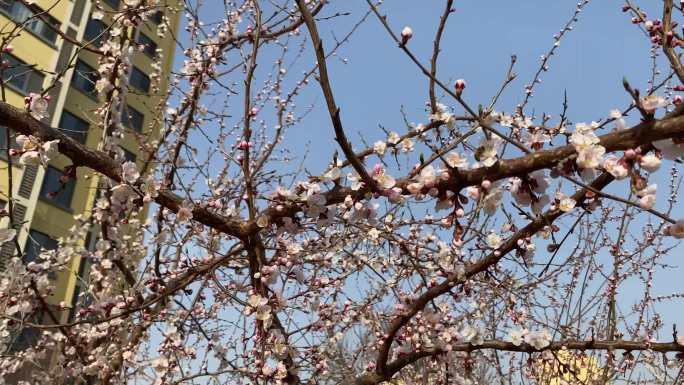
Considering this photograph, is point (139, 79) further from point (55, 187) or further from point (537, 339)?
point (537, 339)

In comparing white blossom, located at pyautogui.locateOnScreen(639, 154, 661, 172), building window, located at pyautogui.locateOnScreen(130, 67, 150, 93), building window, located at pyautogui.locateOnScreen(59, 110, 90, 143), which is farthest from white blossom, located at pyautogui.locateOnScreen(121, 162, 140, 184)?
building window, located at pyautogui.locateOnScreen(130, 67, 150, 93)

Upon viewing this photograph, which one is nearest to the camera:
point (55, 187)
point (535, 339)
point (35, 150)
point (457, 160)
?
point (457, 160)

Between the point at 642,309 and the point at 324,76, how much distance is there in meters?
4.40

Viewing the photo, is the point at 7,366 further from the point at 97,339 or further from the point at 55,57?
the point at 55,57

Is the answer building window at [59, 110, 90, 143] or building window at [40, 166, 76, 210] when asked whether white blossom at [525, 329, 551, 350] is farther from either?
building window at [59, 110, 90, 143]

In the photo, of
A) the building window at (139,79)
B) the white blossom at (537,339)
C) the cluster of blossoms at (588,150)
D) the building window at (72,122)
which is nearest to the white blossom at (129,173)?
the cluster of blossoms at (588,150)

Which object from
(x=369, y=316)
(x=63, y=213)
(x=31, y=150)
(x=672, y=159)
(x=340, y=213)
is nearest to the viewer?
(x=672, y=159)

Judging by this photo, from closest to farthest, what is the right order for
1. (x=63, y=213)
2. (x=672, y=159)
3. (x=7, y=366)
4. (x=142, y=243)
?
(x=672, y=159), (x=7, y=366), (x=142, y=243), (x=63, y=213)

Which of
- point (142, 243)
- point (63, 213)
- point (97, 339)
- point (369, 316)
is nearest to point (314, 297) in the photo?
point (369, 316)

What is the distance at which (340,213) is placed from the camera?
268 cm

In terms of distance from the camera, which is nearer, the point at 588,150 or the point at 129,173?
the point at 588,150

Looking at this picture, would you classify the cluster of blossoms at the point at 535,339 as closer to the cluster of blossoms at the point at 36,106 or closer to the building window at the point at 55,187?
the cluster of blossoms at the point at 36,106

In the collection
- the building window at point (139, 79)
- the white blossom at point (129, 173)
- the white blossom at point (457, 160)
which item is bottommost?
the white blossom at point (457, 160)

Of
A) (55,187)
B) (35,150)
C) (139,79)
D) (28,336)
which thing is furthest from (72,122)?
(35,150)
